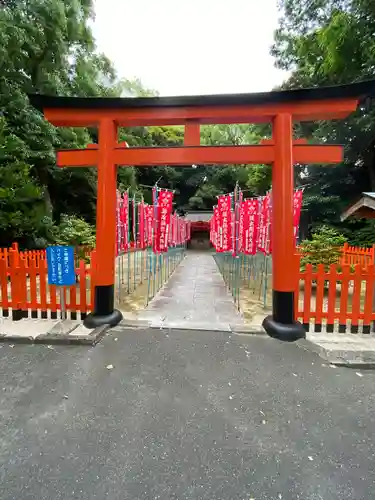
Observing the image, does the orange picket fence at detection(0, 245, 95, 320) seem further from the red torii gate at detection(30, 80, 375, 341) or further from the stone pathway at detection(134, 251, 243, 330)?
the stone pathway at detection(134, 251, 243, 330)

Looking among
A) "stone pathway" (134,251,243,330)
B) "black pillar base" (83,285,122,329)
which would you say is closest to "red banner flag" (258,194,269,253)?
"stone pathway" (134,251,243,330)

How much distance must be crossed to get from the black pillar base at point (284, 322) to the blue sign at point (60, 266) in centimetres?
334

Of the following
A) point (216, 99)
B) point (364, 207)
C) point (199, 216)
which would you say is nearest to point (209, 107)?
point (216, 99)

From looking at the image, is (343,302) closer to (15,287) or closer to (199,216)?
(15,287)

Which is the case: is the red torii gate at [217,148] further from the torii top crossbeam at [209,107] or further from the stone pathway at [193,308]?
the stone pathway at [193,308]

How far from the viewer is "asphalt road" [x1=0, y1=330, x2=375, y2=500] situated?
190 cm

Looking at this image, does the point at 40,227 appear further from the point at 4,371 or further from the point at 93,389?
the point at 93,389

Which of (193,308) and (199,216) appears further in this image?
(199,216)

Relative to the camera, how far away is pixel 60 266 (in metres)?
4.59

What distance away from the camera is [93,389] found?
299cm

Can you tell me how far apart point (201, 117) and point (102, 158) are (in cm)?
183

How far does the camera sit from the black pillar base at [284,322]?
4.32 meters

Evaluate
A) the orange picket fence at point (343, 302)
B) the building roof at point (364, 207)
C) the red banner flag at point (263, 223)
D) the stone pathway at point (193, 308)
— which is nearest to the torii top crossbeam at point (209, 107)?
the building roof at point (364, 207)

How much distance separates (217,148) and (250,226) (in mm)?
3544
